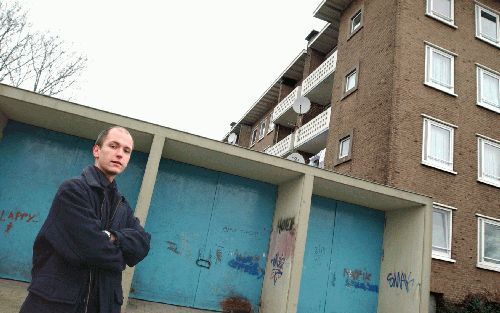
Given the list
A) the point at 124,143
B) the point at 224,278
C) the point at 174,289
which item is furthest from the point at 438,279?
the point at 124,143

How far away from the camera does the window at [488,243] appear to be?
13617 mm

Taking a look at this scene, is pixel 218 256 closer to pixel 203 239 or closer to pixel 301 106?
pixel 203 239

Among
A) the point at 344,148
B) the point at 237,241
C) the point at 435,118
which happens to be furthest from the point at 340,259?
the point at 435,118

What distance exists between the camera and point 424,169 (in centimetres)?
1376

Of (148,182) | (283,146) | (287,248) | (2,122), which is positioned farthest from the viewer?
(283,146)

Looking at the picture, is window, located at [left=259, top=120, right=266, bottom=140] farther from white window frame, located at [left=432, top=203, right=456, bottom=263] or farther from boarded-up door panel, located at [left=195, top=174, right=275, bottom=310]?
boarded-up door panel, located at [left=195, top=174, right=275, bottom=310]

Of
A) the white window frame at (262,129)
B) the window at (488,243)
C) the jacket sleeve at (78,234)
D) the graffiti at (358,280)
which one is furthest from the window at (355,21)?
the jacket sleeve at (78,234)

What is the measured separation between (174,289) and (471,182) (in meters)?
11.5

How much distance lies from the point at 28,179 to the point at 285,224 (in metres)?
6.08

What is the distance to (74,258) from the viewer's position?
2002mm

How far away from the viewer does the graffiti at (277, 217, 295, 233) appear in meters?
9.06

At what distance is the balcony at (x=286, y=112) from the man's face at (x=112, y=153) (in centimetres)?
2163

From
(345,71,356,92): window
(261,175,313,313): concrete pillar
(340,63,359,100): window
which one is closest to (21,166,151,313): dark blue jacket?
(261,175,313,313): concrete pillar

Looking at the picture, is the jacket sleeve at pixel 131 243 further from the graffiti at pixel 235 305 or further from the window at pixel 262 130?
the window at pixel 262 130
